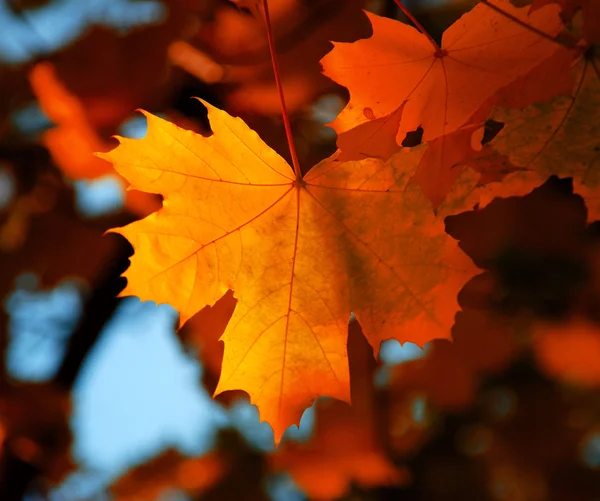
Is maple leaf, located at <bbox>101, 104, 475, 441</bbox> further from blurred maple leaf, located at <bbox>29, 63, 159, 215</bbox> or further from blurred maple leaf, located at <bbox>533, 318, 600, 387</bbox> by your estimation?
blurred maple leaf, located at <bbox>533, 318, 600, 387</bbox>

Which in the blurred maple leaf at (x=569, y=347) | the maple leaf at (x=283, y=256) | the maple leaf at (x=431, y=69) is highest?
the maple leaf at (x=431, y=69)

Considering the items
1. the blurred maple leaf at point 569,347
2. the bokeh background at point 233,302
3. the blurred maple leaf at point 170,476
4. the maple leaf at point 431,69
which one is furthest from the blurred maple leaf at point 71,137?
the blurred maple leaf at point 569,347

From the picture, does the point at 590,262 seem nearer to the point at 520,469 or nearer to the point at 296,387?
the point at 520,469

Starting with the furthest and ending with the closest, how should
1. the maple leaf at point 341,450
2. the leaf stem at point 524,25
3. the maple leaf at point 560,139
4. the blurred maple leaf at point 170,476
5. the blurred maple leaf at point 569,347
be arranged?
the blurred maple leaf at point 569,347 < the blurred maple leaf at point 170,476 < the maple leaf at point 341,450 < the maple leaf at point 560,139 < the leaf stem at point 524,25

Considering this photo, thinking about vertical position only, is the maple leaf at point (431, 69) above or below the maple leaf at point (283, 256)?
above

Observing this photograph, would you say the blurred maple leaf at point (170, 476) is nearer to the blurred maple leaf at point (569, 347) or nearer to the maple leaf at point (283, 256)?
the blurred maple leaf at point (569, 347)

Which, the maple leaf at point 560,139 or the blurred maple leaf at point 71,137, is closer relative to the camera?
the maple leaf at point 560,139

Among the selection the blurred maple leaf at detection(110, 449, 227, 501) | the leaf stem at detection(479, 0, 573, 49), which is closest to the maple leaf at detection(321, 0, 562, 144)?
the leaf stem at detection(479, 0, 573, 49)

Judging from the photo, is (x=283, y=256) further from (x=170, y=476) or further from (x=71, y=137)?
(x=170, y=476)
